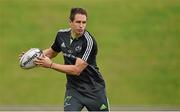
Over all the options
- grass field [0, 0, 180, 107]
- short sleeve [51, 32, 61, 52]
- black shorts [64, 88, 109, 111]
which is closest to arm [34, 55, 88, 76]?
black shorts [64, 88, 109, 111]

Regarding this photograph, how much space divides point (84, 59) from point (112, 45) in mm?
9418

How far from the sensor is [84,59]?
27.6 feet

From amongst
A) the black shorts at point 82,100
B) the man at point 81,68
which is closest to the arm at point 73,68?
the man at point 81,68

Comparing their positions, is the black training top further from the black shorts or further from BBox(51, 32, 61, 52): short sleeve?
BBox(51, 32, 61, 52): short sleeve

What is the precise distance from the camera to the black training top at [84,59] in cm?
846

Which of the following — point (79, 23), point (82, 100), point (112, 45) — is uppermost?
point (79, 23)

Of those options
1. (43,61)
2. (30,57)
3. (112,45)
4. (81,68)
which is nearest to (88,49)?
(81,68)

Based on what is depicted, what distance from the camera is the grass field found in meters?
16.1

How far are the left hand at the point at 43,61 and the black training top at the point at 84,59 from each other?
418 mm

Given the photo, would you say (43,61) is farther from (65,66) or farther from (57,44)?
(57,44)

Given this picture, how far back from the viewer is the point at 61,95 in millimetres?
15859

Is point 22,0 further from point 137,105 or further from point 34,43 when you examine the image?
point 137,105

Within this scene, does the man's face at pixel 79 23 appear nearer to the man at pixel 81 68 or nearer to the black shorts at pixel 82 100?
the man at pixel 81 68

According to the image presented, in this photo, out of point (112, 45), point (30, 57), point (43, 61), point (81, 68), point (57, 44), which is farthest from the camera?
point (112, 45)
